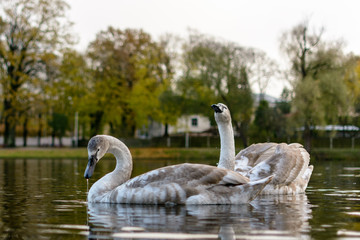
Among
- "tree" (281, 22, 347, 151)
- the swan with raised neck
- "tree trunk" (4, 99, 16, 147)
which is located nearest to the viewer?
the swan with raised neck

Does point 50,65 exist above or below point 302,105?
above

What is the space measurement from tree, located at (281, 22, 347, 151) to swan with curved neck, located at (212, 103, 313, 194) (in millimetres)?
39403

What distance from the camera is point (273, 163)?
52.2 ft

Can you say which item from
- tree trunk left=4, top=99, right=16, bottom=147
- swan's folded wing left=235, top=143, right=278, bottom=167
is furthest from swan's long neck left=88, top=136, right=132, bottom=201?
tree trunk left=4, top=99, right=16, bottom=147

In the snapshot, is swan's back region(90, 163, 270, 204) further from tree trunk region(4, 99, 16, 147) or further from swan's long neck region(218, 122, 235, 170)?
tree trunk region(4, 99, 16, 147)

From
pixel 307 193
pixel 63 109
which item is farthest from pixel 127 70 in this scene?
pixel 307 193

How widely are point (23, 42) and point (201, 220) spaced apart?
2479 inches

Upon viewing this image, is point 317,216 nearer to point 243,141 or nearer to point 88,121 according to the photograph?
point 243,141

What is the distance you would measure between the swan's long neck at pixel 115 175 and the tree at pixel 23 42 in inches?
2203

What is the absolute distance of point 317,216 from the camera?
1108 cm

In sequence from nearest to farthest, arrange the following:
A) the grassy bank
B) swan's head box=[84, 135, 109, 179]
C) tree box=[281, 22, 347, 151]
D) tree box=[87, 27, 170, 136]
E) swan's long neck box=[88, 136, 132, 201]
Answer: swan's head box=[84, 135, 109, 179], swan's long neck box=[88, 136, 132, 201], the grassy bank, tree box=[281, 22, 347, 151], tree box=[87, 27, 170, 136]

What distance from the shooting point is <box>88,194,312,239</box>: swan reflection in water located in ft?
29.0

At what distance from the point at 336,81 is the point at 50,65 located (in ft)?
98.3

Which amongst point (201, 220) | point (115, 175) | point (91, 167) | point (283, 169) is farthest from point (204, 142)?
point (201, 220)
